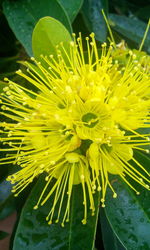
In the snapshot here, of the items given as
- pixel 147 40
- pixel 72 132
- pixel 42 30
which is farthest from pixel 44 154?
pixel 147 40

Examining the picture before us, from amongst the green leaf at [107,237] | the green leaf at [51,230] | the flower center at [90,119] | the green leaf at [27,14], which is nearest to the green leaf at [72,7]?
the green leaf at [27,14]

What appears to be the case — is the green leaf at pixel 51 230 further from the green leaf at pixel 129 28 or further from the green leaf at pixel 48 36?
the green leaf at pixel 129 28

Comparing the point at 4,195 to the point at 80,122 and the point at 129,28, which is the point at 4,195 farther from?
the point at 129,28

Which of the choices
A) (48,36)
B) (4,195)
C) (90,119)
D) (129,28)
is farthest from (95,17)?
(4,195)

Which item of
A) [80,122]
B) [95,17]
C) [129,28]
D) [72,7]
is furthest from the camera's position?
[129,28]

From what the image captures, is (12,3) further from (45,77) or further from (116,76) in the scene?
(116,76)

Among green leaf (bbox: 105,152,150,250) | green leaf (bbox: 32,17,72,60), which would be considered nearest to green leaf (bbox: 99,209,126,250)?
green leaf (bbox: 105,152,150,250)
